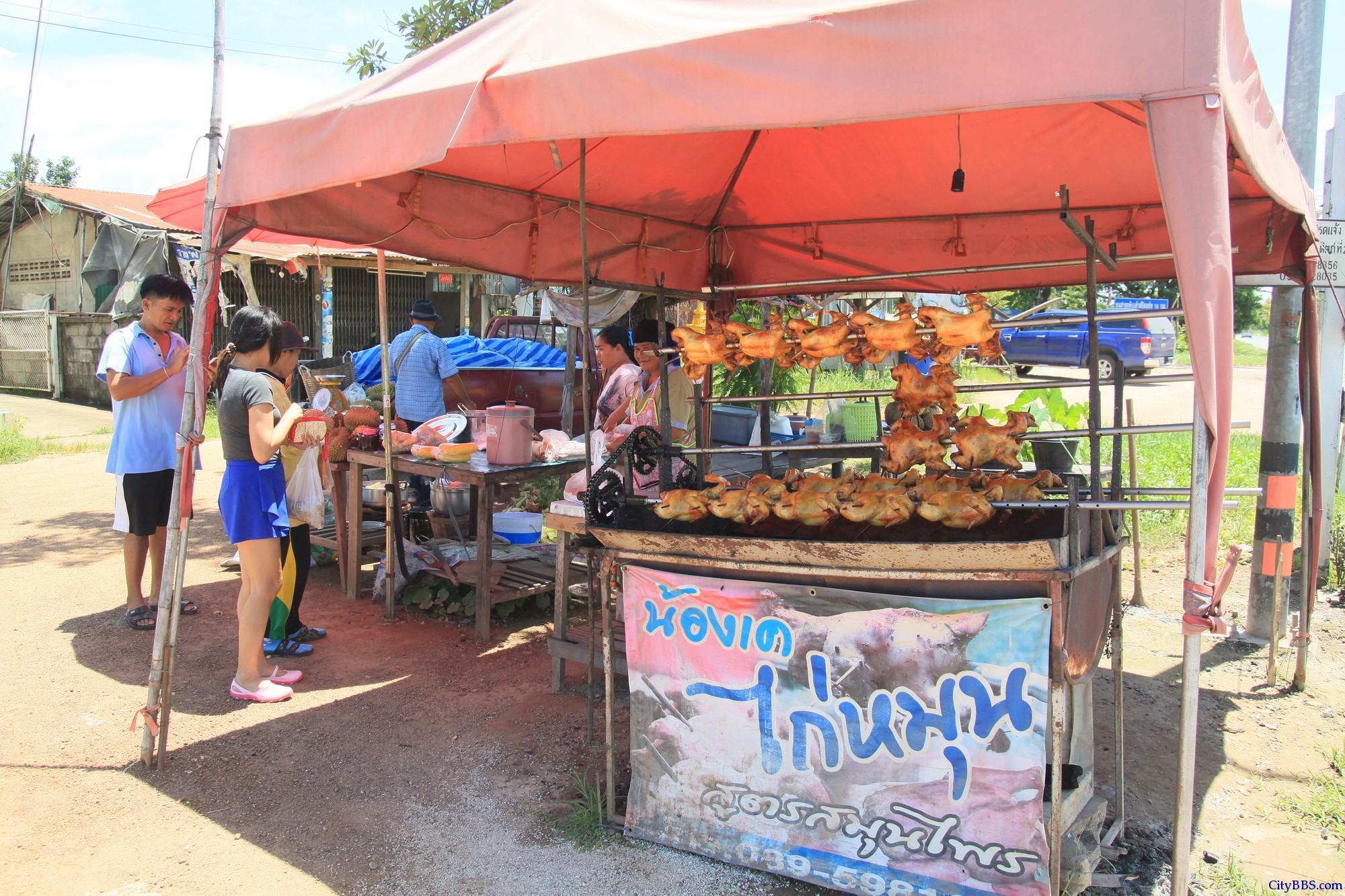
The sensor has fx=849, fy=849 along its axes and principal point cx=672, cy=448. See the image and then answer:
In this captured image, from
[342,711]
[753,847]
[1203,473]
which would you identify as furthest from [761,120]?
[342,711]

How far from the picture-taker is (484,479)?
16.4ft

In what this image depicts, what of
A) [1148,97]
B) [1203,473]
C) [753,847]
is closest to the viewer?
[1148,97]

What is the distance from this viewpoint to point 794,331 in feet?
11.9

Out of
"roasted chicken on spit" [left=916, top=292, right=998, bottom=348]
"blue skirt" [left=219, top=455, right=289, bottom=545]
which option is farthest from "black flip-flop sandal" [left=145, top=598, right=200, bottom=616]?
"roasted chicken on spit" [left=916, top=292, right=998, bottom=348]

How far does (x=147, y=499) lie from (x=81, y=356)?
1469cm

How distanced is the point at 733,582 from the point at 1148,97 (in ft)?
5.95

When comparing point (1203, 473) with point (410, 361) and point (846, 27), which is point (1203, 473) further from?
point (410, 361)

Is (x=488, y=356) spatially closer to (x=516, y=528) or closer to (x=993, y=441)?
(x=516, y=528)

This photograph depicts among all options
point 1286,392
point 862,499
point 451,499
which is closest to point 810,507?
point 862,499

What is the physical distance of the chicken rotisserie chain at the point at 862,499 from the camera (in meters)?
3.02

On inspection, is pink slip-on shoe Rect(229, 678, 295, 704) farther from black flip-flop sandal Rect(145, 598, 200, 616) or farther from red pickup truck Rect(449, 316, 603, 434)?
red pickup truck Rect(449, 316, 603, 434)

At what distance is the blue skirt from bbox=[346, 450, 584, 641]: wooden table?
118cm

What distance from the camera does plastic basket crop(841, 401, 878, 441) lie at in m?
9.37

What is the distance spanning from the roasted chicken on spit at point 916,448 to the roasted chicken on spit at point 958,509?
0.33 meters
